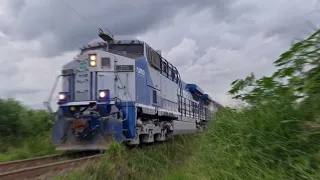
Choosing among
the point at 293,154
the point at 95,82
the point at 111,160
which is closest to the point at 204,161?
the point at 293,154

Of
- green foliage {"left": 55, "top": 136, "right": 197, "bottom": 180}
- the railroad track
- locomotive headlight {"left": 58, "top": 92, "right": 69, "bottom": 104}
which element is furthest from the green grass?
locomotive headlight {"left": 58, "top": 92, "right": 69, "bottom": 104}

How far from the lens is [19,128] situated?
13031 mm

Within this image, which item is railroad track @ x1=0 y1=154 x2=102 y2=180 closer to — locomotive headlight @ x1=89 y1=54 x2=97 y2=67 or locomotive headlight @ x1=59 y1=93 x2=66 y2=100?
locomotive headlight @ x1=59 y1=93 x2=66 y2=100

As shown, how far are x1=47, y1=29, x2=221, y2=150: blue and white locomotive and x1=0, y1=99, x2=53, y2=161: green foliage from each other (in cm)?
242

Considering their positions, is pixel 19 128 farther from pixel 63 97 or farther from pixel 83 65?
pixel 83 65

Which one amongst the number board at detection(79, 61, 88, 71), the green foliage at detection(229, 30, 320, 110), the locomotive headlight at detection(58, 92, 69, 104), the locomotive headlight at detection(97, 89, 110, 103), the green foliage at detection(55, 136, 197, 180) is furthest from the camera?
the number board at detection(79, 61, 88, 71)

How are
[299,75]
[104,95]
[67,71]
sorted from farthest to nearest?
[67,71] → [104,95] → [299,75]

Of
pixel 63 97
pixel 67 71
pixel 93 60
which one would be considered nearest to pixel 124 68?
pixel 93 60

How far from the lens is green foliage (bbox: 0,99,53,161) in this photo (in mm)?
11579

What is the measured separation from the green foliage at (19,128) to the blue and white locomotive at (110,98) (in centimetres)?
242

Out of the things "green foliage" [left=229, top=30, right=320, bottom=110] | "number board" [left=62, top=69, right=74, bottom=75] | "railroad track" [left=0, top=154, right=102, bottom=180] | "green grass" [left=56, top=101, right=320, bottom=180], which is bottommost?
"railroad track" [left=0, top=154, right=102, bottom=180]

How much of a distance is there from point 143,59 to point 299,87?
6627 millimetres

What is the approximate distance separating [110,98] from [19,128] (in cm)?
596

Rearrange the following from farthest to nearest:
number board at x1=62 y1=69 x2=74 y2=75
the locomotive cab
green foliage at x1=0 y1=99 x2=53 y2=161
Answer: green foliage at x1=0 y1=99 x2=53 y2=161 → number board at x1=62 y1=69 x2=74 y2=75 → the locomotive cab
